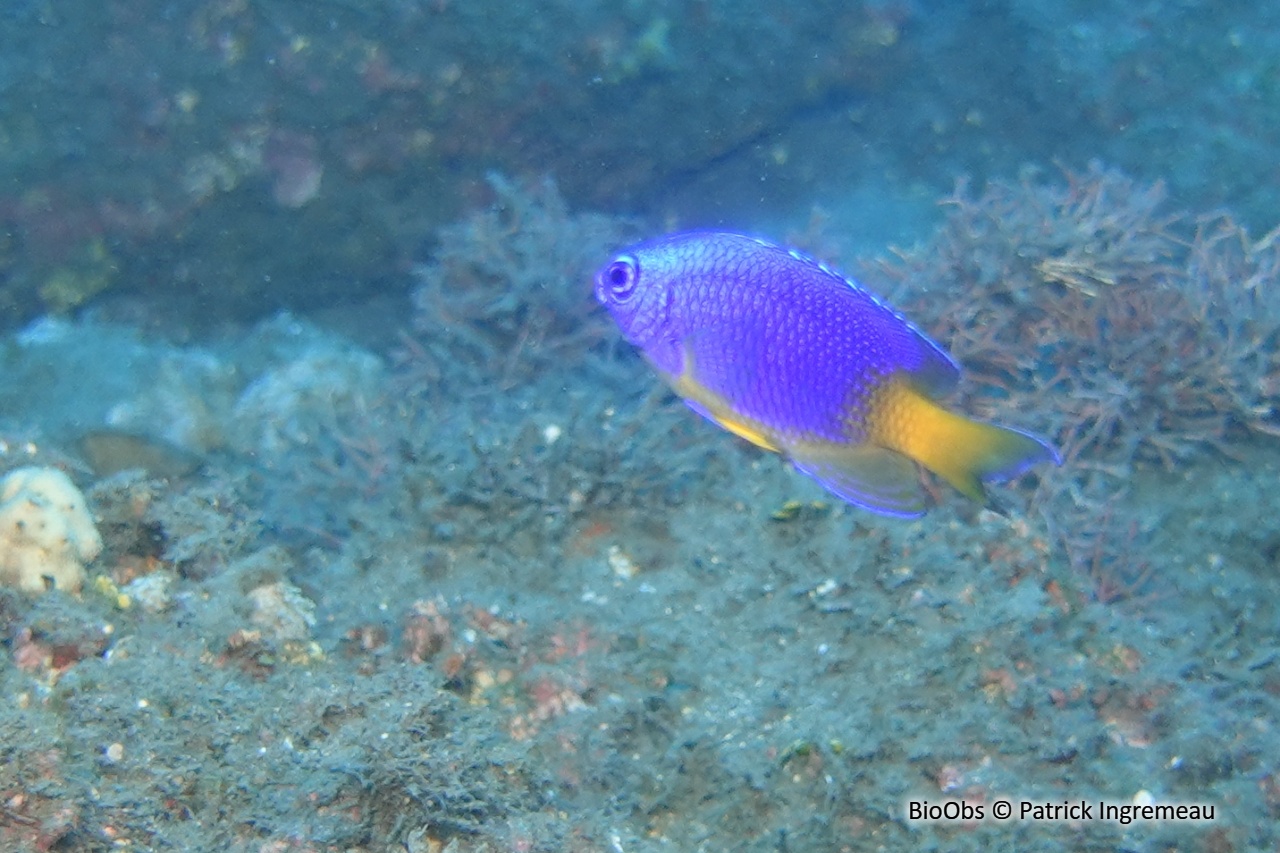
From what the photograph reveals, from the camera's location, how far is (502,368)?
6219mm

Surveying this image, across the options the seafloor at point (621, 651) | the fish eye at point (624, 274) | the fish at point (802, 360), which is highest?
the fish eye at point (624, 274)

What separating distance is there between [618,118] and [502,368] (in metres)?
3.74

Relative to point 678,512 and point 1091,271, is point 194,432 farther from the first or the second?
point 1091,271

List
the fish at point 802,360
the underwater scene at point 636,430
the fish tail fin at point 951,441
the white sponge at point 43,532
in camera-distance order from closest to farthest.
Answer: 1. the fish tail fin at point 951,441
2. the fish at point 802,360
3. the underwater scene at point 636,430
4. the white sponge at point 43,532

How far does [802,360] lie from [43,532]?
3.44 meters

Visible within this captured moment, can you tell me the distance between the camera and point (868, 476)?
2.24 meters

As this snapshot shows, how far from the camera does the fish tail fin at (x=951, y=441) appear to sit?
6.53 ft

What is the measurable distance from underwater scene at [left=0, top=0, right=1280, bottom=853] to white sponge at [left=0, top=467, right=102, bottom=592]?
0.07ft

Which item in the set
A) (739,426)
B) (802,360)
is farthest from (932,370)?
(739,426)

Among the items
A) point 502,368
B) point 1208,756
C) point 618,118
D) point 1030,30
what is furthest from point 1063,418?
point 1030,30

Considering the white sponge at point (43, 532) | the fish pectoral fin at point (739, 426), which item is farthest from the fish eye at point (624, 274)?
the white sponge at point (43, 532)

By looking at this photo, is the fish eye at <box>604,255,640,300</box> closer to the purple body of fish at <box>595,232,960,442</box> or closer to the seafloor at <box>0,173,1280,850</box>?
the purple body of fish at <box>595,232,960,442</box>

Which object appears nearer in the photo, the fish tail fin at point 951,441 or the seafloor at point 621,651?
the fish tail fin at point 951,441

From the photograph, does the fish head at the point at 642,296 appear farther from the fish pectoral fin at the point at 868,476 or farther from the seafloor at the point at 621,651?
the seafloor at the point at 621,651
